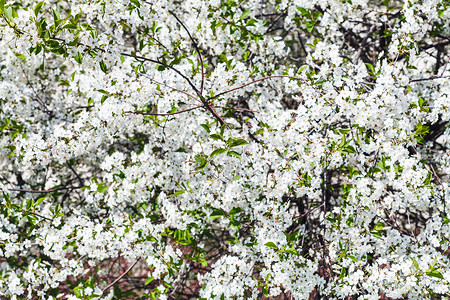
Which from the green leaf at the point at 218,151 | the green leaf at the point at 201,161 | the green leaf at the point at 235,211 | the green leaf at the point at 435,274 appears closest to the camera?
the green leaf at the point at 435,274

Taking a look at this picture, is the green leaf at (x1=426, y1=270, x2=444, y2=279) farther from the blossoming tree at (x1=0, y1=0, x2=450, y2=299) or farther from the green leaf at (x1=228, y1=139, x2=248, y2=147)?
the green leaf at (x1=228, y1=139, x2=248, y2=147)

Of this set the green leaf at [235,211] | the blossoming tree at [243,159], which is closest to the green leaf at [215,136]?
the blossoming tree at [243,159]

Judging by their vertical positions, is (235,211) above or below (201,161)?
below

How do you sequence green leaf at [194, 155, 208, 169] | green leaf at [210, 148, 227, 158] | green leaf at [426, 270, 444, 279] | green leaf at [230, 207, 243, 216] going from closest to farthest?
1. green leaf at [426, 270, 444, 279]
2. green leaf at [210, 148, 227, 158]
3. green leaf at [194, 155, 208, 169]
4. green leaf at [230, 207, 243, 216]

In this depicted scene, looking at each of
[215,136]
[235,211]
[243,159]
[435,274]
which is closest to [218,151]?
[215,136]

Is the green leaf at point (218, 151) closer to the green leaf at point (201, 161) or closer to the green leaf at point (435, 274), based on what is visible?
the green leaf at point (201, 161)

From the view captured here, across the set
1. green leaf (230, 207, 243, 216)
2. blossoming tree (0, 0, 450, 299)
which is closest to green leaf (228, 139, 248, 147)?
blossoming tree (0, 0, 450, 299)

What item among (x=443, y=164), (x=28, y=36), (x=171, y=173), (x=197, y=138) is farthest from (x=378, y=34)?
(x=28, y=36)

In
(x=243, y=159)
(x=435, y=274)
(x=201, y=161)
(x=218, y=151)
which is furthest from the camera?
(x=243, y=159)

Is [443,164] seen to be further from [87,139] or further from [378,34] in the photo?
[87,139]

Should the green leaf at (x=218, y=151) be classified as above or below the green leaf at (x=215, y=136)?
below

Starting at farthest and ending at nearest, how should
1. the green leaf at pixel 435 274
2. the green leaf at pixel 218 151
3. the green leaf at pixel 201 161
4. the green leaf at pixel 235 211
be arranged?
the green leaf at pixel 235 211
the green leaf at pixel 201 161
the green leaf at pixel 218 151
the green leaf at pixel 435 274

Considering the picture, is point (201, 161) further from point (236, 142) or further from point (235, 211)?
point (235, 211)

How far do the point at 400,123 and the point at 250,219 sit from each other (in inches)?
55.5
